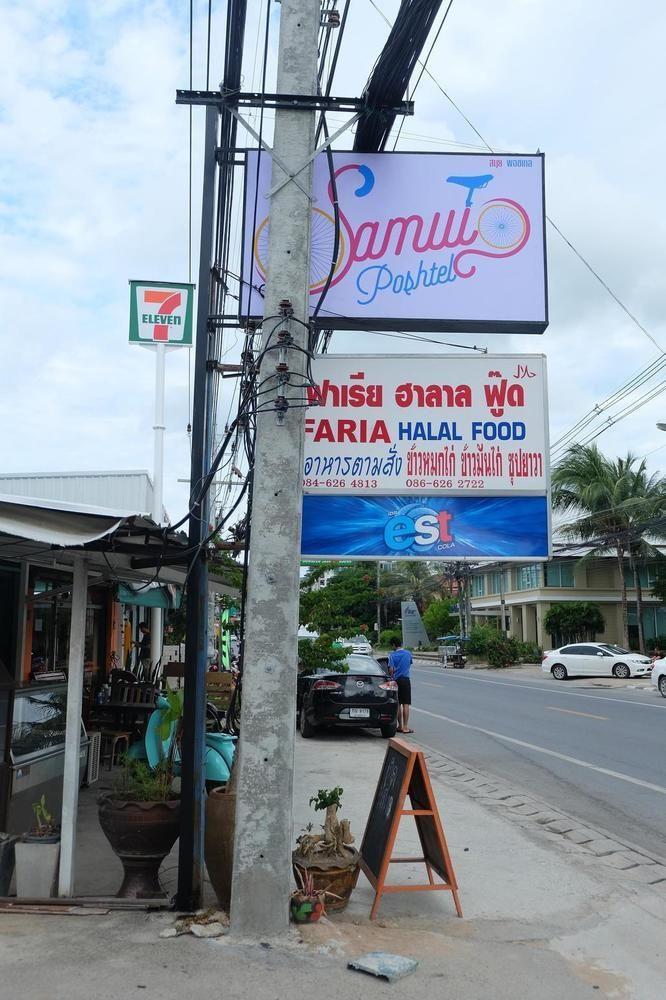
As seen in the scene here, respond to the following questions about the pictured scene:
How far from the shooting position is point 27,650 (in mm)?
8086

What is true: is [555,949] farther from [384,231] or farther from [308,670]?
[308,670]

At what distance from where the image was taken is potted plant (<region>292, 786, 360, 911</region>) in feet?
17.5

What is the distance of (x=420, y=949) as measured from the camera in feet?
15.6

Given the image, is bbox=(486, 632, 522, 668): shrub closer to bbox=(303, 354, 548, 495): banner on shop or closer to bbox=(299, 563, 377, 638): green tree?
bbox=(299, 563, 377, 638): green tree

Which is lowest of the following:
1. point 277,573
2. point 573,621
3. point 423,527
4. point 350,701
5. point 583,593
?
point 350,701

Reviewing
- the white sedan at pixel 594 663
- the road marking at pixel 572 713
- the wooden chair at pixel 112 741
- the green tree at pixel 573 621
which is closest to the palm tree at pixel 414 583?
the green tree at pixel 573 621

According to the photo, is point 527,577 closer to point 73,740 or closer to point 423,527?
point 423,527

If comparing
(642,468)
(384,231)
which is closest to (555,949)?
(384,231)

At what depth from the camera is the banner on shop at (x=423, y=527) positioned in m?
6.28

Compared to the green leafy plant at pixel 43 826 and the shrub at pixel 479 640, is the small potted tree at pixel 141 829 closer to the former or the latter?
the green leafy plant at pixel 43 826

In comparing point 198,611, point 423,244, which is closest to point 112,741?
point 198,611

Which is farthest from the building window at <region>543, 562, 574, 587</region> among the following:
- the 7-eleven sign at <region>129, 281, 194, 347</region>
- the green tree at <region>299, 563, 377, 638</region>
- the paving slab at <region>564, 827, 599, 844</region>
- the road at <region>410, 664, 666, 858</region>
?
the paving slab at <region>564, 827, 599, 844</region>

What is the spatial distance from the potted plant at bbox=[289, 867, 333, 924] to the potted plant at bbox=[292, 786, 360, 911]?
0.05m

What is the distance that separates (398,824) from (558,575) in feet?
141
